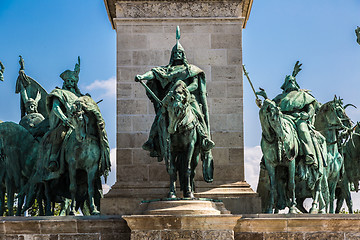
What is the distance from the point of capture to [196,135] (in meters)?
15.2

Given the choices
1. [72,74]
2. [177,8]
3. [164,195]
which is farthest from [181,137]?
[177,8]

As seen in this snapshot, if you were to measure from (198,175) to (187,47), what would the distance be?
330 centimetres

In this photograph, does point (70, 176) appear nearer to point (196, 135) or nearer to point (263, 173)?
point (196, 135)

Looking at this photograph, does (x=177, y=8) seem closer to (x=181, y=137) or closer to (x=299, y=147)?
(x=299, y=147)

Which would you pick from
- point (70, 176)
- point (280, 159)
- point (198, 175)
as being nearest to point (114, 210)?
point (70, 176)

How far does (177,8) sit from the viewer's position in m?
18.8

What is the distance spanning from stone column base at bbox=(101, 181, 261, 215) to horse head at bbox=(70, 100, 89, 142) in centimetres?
168

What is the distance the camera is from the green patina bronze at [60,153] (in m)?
16.3

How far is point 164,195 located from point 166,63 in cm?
340

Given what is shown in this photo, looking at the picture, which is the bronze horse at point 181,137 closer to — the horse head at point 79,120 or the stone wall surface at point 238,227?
the stone wall surface at point 238,227

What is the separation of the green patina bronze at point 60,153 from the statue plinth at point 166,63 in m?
1.09

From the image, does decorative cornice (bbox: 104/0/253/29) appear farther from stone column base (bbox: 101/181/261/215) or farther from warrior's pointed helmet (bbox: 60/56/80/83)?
stone column base (bbox: 101/181/261/215)

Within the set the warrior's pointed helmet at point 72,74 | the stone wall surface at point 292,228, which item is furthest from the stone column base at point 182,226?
the warrior's pointed helmet at point 72,74

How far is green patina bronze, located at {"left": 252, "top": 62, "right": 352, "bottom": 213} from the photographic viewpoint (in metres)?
16.3
